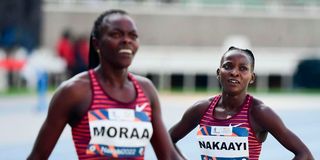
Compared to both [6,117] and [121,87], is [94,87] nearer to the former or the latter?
[121,87]

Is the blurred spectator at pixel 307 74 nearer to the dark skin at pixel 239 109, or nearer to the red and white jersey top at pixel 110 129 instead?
the dark skin at pixel 239 109

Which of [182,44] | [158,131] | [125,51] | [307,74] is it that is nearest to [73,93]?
[125,51]

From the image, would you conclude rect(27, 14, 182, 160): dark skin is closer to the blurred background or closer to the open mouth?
the open mouth

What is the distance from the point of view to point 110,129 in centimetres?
437

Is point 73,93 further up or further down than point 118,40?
further down

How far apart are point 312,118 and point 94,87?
15401 mm

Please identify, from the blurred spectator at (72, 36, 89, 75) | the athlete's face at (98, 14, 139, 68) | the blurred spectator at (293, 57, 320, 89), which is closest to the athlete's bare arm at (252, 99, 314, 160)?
the athlete's face at (98, 14, 139, 68)

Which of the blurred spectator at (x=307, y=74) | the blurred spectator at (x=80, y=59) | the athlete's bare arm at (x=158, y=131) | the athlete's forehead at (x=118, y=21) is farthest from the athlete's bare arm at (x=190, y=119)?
the blurred spectator at (x=307, y=74)

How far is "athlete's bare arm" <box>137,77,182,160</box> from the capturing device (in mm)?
4477

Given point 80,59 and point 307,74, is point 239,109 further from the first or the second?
point 307,74

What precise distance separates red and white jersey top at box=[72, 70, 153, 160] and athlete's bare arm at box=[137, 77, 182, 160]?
9cm

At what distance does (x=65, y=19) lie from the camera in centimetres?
3444

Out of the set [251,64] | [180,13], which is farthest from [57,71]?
[251,64]

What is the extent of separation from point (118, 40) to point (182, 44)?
30792 mm
